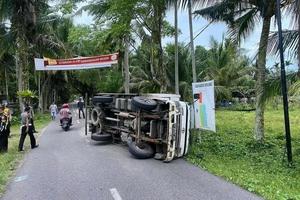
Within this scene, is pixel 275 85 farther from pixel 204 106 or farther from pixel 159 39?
pixel 159 39

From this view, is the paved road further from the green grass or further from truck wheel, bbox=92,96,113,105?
truck wheel, bbox=92,96,113,105

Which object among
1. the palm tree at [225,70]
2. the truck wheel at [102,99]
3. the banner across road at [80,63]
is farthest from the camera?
the palm tree at [225,70]

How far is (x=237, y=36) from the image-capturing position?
17.4m

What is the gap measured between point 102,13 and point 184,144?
9.80 metres

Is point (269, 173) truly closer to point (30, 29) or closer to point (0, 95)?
point (30, 29)

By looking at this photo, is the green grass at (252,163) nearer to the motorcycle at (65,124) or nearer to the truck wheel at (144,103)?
the truck wheel at (144,103)

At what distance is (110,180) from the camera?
962 cm

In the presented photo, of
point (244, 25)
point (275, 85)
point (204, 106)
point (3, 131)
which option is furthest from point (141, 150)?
point (244, 25)

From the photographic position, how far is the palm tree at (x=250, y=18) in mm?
15344

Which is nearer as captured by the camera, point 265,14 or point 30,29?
point 265,14

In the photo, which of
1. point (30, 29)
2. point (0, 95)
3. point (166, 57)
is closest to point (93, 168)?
point (30, 29)

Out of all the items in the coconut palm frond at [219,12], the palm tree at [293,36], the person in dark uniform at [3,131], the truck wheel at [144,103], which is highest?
the coconut palm frond at [219,12]

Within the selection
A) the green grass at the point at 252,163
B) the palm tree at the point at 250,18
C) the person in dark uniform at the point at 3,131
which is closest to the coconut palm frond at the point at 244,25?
the palm tree at the point at 250,18

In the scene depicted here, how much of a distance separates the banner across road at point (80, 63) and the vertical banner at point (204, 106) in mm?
10319
